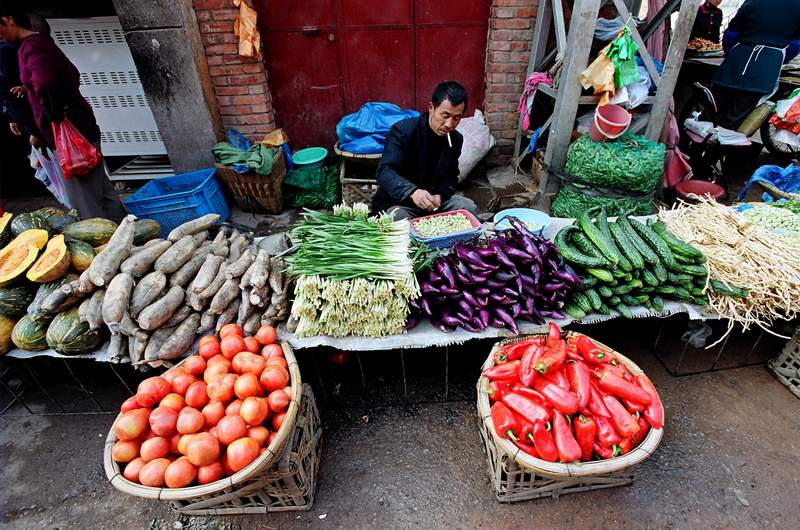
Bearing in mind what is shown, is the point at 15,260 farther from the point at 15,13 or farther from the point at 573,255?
the point at 573,255

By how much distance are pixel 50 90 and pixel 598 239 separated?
5.13 meters

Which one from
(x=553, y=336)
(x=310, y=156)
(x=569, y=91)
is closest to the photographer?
(x=553, y=336)

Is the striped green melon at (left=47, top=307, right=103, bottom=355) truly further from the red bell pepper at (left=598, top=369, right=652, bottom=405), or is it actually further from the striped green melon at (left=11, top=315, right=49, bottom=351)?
the red bell pepper at (left=598, top=369, right=652, bottom=405)

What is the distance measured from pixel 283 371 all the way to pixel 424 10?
520 cm

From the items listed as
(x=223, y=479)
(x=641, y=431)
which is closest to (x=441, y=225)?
(x=641, y=431)

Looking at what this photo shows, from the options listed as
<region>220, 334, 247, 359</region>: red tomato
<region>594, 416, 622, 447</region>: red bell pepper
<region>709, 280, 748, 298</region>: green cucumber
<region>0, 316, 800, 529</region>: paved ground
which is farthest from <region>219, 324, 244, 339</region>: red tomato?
<region>709, 280, 748, 298</region>: green cucumber

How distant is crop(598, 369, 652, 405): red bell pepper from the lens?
2.26 m

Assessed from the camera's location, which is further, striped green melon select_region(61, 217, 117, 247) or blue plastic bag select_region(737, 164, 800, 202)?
blue plastic bag select_region(737, 164, 800, 202)

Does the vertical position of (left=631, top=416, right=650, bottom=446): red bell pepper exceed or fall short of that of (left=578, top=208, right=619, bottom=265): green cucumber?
it falls short

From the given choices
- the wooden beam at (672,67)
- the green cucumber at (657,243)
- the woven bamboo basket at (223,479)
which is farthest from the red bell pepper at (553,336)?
the wooden beam at (672,67)

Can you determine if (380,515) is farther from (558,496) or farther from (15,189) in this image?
(15,189)

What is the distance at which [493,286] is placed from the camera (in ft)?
8.72

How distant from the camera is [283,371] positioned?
235cm

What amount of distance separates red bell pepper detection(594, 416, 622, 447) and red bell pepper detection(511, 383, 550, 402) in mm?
289
